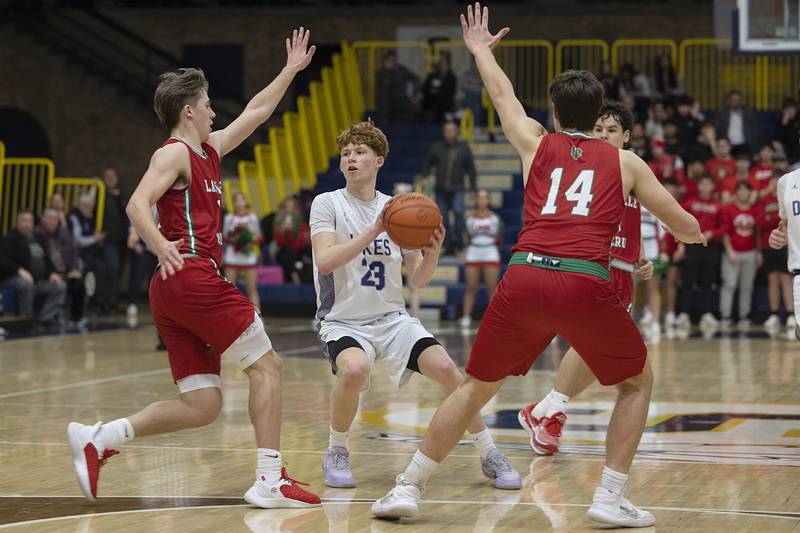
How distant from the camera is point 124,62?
89.6ft

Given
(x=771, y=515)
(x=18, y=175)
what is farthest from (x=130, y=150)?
(x=771, y=515)

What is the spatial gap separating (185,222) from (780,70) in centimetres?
1936

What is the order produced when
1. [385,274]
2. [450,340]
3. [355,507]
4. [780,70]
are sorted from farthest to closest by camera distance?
[780,70] → [450,340] → [385,274] → [355,507]

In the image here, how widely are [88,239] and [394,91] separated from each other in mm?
7076

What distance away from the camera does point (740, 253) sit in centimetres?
1795

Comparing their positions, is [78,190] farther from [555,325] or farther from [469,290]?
[555,325]

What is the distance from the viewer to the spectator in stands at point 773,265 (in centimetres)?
1762

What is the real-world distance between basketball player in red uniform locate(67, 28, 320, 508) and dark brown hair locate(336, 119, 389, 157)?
2.72ft

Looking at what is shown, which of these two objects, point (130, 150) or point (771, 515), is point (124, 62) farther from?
point (771, 515)

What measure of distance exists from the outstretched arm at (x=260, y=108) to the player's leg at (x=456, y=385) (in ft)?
4.59

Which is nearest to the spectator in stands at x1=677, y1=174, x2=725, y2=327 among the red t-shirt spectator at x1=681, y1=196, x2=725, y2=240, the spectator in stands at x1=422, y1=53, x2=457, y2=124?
the red t-shirt spectator at x1=681, y1=196, x2=725, y2=240

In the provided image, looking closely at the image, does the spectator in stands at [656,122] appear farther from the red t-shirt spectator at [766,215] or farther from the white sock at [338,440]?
the white sock at [338,440]

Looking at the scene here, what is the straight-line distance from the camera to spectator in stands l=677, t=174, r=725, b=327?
17.9 m

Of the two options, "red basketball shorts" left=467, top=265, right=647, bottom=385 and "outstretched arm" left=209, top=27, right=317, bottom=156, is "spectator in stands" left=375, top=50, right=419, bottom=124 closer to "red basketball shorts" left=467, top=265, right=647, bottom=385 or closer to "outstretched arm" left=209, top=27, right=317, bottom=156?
Answer: "outstretched arm" left=209, top=27, right=317, bottom=156
